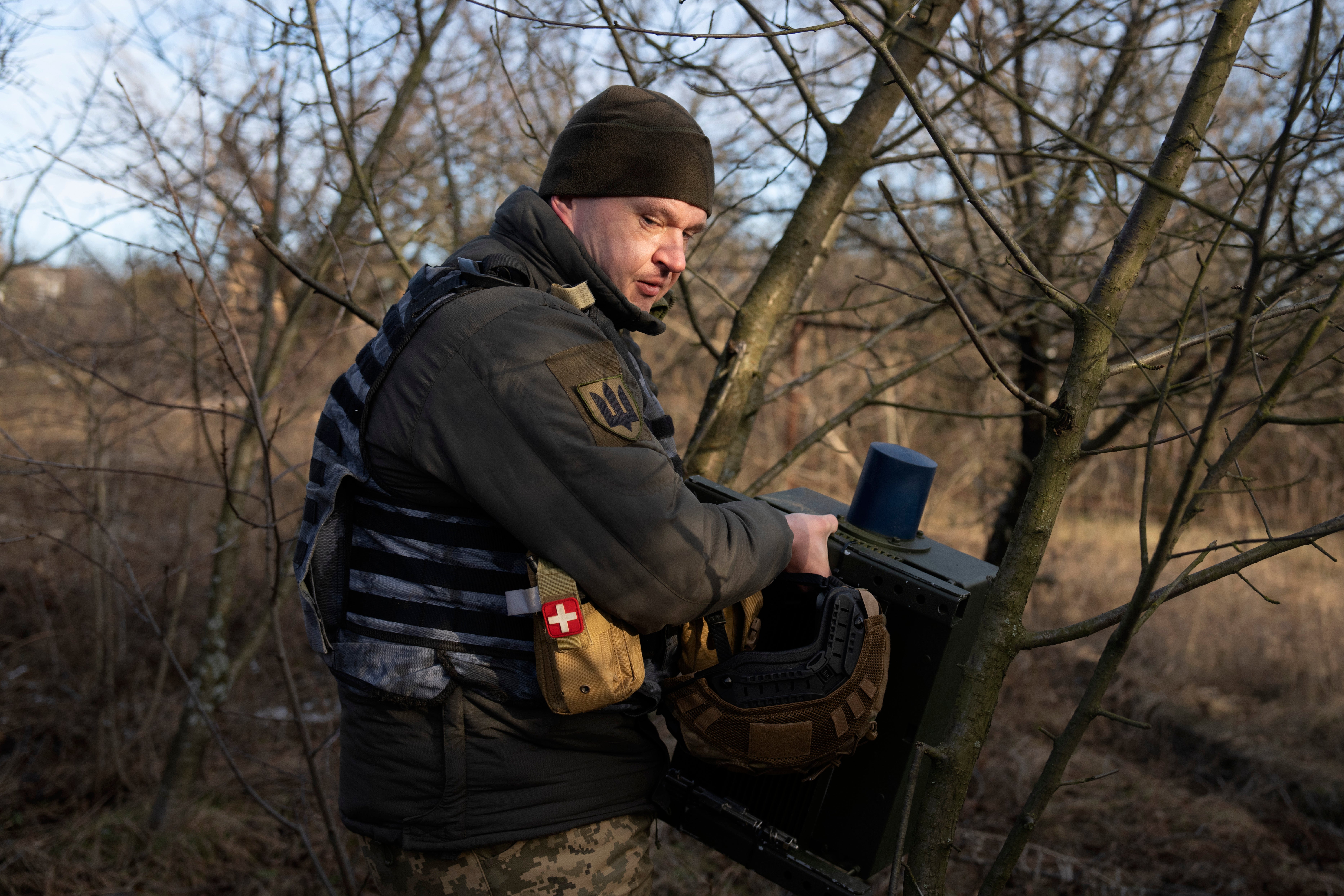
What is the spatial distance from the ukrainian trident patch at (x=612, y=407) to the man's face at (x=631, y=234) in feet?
1.18

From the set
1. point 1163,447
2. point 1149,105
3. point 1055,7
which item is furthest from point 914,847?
point 1163,447

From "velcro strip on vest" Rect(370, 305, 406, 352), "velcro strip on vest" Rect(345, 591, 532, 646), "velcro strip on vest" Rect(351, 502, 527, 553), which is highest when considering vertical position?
"velcro strip on vest" Rect(370, 305, 406, 352)

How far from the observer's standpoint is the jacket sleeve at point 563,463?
1.25m

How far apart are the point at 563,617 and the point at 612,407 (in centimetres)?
33

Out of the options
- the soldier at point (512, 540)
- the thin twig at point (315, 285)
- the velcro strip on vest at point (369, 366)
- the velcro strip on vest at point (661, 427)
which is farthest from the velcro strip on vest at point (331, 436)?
the velcro strip on vest at point (661, 427)

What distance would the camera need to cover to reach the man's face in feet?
5.36

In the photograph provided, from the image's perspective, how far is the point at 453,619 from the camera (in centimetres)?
140

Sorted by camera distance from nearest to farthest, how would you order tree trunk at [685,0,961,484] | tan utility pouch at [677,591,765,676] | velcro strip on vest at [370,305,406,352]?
velcro strip on vest at [370,305,406,352] → tan utility pouch at [677,591,765,676] → tree trunk at [685,0,961,484]

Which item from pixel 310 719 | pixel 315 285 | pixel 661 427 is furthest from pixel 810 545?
pixel 310 719

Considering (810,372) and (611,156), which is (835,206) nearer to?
(810,372)

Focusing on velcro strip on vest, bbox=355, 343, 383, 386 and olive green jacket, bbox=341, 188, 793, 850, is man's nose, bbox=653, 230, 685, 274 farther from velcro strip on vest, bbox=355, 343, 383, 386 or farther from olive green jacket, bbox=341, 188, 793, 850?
velcro strip on vest, bbox=355, 343, 383, 386

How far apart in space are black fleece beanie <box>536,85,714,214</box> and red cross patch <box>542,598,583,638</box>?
80 centimetres

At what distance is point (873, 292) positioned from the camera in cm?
739

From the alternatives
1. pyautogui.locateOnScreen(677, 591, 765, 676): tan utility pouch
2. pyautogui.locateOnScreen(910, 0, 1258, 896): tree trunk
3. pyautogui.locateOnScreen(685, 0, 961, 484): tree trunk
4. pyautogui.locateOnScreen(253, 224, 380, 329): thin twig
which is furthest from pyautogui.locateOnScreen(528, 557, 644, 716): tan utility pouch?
pyautogui.locateOnScreen(685, 0, 961, 484): tree trunk
